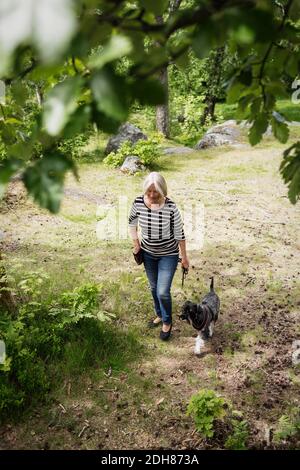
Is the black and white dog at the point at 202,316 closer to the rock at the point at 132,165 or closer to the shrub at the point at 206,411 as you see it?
the shrub at the point at 206,411

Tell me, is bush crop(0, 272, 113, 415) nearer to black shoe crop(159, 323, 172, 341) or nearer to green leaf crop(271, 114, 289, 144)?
black shoe crop(159, 323, 172, 341)

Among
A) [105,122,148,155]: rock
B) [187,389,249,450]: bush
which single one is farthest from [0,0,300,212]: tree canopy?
[105,122,148,155]: rock

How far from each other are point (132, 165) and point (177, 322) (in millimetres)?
8175

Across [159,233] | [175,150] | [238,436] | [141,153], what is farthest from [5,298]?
[175,150]

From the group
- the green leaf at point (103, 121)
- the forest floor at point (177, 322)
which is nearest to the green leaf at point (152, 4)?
the green leaf at point (103, 121)

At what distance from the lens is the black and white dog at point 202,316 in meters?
4.82

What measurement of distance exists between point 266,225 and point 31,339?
242 inches

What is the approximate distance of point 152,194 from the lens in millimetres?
4758

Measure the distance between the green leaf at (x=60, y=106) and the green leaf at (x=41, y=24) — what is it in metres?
0.20

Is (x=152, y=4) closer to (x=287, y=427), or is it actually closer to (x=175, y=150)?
(x=287, y=427)

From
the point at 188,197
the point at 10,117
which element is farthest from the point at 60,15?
the point at 188,197

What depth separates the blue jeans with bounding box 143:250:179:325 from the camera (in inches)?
199

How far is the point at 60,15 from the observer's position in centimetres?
77
